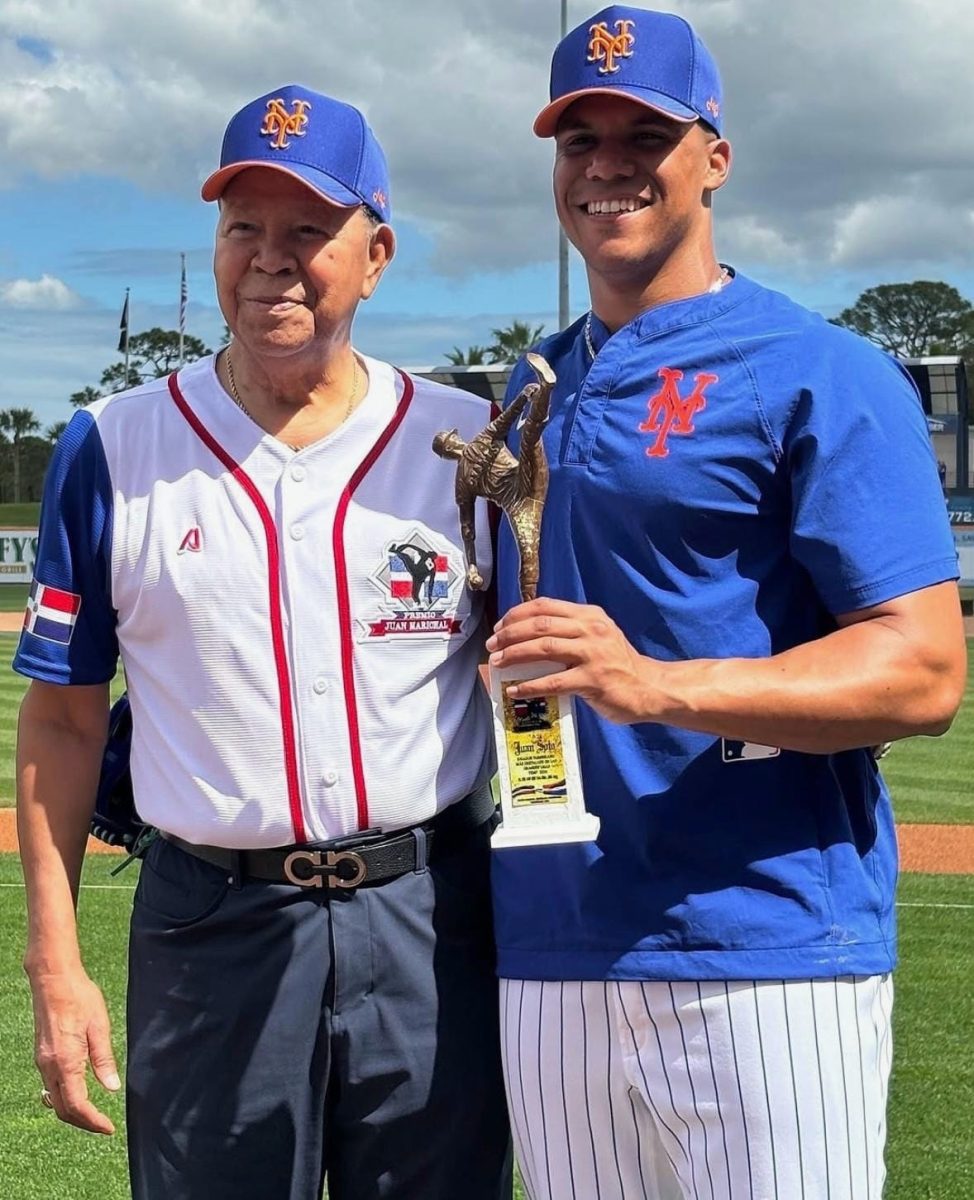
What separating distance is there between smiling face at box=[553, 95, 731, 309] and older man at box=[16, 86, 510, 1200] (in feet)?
1.35

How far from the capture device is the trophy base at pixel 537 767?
83.4 inches

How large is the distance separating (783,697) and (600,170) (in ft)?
2.95

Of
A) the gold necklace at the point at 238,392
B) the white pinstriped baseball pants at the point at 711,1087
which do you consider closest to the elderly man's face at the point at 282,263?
the gold necklace at the point at 238,392

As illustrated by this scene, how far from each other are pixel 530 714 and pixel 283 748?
518 mm

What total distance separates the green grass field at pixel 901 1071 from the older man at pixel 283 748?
208 centimetres

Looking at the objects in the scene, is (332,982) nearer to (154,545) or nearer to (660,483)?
(154,545)

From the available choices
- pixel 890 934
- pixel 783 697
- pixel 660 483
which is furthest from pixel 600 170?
pixel 890 934

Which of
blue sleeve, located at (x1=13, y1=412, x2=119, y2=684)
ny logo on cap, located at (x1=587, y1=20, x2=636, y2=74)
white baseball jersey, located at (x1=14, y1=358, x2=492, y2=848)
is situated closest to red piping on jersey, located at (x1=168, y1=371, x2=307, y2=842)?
white baseball jersey, located at (x1=14, y1=358, x2=492, y2=848)

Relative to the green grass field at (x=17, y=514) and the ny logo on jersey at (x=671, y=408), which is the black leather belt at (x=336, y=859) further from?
the green grass field at (x=17, y=514)

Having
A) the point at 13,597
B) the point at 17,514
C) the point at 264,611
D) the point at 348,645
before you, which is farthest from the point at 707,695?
the point at 17,514

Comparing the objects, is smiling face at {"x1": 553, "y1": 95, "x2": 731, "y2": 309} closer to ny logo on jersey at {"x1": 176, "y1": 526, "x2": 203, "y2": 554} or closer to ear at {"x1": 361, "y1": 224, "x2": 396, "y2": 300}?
ear at {"x1": 361, "y1": 224, "x2": 396, "y2": 300}

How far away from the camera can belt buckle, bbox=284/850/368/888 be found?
246 cm

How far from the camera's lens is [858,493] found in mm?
2119

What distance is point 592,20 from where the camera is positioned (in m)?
2.40
